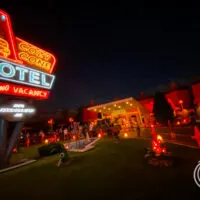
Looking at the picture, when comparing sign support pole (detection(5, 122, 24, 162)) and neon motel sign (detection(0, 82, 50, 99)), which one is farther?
sign support pole (detection(5, 122, 24, 162))

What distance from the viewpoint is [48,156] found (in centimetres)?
1133

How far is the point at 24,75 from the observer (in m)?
10.2

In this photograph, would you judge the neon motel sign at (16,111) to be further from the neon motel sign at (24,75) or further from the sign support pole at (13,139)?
the neon motel sign at (24,75)

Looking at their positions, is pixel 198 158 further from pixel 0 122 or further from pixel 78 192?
pixel 0 122

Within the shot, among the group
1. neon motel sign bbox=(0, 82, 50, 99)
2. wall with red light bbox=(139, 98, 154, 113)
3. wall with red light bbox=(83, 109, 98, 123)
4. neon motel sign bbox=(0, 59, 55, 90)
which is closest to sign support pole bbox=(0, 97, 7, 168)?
neon motel sign bbox=(0, 82, 50, 99)

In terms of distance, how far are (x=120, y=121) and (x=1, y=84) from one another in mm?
27868

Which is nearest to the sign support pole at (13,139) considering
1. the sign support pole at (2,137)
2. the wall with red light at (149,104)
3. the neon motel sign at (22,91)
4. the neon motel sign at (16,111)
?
the sign support pole at (2,137)

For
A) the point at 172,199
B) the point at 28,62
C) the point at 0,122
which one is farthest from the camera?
the point at 28,62

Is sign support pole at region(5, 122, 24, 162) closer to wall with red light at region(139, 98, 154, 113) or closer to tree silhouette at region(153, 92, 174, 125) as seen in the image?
tree silhouette at region(153, 92, 174, 125)

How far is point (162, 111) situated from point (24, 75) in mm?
23754

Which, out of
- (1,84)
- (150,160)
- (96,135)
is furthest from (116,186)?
(96,135)

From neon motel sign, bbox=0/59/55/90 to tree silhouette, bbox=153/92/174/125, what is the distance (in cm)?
2103

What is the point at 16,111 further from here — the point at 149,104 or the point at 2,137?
the point at 149,104

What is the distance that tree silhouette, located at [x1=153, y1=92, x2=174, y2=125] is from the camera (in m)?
26.5
